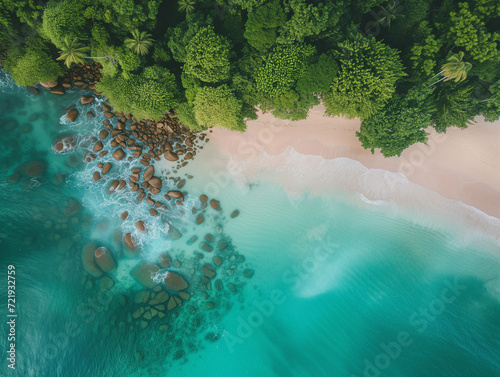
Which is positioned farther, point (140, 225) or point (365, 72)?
point (140, 225)

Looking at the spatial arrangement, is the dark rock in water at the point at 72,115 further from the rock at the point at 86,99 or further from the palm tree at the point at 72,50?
the palm tree at the point at 72,50

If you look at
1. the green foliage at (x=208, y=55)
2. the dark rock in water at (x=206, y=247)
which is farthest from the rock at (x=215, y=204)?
the green foliage at (x=208, y=55)

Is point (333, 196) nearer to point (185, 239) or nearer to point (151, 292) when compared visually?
point (185, 239)

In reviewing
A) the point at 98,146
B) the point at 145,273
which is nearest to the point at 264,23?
the point at 98,146

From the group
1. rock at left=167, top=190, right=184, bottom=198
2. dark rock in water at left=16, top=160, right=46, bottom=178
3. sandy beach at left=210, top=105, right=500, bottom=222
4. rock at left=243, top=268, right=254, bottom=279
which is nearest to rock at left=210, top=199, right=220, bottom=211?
rock at left=167, top=190, right=184, bottom=198

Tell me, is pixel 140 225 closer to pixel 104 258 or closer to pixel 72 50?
pixel 104 258

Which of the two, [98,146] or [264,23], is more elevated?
[264,23]

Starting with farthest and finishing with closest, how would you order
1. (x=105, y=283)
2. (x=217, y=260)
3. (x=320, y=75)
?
1. (x=217, y=260)
2. (x=105, y=283)
3. (x=320, y=75)

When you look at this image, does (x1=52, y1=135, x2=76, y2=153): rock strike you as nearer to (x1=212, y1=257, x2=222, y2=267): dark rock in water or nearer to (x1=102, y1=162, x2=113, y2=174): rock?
(x1=102, y1=162, x2=113, y2=174): rock
